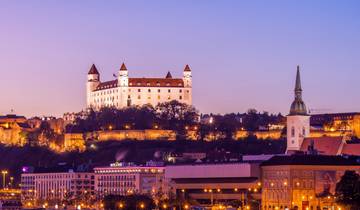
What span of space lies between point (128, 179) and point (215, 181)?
789 inches

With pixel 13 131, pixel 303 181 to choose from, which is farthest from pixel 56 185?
pixel 303 181

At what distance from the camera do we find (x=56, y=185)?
142 meters

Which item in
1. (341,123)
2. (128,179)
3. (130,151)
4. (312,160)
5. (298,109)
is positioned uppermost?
(298,109)

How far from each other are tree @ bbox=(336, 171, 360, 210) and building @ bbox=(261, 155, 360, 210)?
8.91 meters

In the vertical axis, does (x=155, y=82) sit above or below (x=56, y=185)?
above

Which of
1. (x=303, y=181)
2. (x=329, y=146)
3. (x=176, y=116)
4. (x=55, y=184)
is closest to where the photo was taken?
(x=303, y=181)

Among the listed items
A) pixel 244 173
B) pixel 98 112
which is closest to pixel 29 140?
pixel 98 112

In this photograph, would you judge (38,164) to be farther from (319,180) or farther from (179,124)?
(319,180)

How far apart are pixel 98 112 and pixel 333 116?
28538mm

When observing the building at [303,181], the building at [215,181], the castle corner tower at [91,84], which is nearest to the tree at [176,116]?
the castle corner tower at [91,84]

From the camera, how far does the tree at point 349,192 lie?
90438 millimetres

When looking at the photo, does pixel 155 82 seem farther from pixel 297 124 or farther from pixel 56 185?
pixel 297 124

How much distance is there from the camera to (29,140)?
175m

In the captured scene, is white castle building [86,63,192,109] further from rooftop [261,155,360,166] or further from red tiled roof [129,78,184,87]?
rooftop [261,155,360,166]
